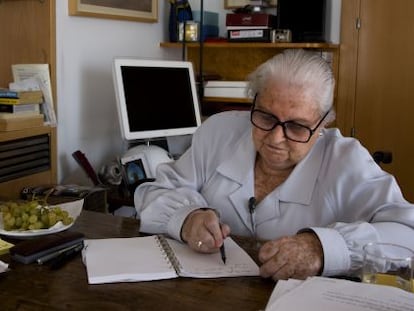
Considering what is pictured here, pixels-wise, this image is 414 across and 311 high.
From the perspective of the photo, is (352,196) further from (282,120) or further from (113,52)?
(113,52)

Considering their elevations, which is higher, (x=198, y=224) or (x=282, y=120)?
(x=282, y=120)

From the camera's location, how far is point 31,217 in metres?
1.44

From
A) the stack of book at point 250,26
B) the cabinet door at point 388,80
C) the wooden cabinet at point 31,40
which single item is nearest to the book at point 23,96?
the wooden cabinet at point 31,40

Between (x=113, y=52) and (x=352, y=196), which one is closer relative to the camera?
(x=352, y=196)

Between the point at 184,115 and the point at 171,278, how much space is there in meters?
1.79

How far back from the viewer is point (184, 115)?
2.92 meters

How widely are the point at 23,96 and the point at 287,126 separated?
122cm

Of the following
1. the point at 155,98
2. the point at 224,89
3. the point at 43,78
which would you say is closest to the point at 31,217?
the point at 43,78

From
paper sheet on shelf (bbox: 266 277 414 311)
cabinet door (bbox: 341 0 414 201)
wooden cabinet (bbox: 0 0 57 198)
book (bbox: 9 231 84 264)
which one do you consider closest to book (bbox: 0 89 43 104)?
wooden cabinet (bbox: 0 0 57 198)

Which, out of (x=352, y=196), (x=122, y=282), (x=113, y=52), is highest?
(x=113, y=52)

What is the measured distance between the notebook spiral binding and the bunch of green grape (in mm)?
248

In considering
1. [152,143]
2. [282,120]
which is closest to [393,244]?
[282,120]

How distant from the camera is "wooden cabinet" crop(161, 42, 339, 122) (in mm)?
3141

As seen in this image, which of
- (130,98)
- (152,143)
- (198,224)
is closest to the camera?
(198,224)
